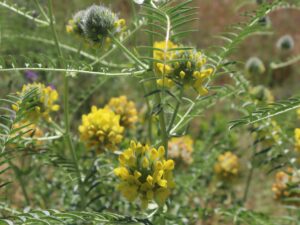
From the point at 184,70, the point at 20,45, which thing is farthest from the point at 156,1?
the point at 20,45

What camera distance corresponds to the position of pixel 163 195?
1.09 meters

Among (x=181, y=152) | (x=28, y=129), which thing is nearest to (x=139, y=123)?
(x=181, y=152)

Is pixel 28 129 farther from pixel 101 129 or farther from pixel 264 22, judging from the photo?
pixel 264 22

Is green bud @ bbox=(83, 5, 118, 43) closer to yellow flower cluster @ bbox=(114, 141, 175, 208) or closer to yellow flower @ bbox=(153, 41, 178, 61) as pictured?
yellow flower @ bbox=(153, 41, 178, 61)

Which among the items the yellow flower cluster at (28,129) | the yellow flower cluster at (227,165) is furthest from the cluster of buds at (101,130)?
the yellow flower cluster at (227,165)

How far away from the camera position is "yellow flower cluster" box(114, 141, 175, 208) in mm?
1081

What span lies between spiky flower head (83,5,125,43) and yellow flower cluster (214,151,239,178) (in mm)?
1125

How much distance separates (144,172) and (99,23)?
369 millimetres

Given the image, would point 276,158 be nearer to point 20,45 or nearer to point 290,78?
point 20,45

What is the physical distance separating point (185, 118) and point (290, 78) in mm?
4197

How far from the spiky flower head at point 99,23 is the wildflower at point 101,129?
1.19 ft

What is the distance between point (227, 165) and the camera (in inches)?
89.6

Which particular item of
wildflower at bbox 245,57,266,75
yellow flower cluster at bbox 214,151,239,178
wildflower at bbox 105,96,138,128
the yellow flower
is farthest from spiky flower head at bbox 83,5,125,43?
wildflower at bbox 245,57,266,75

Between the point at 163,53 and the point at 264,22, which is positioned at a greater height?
the point at 264,22
